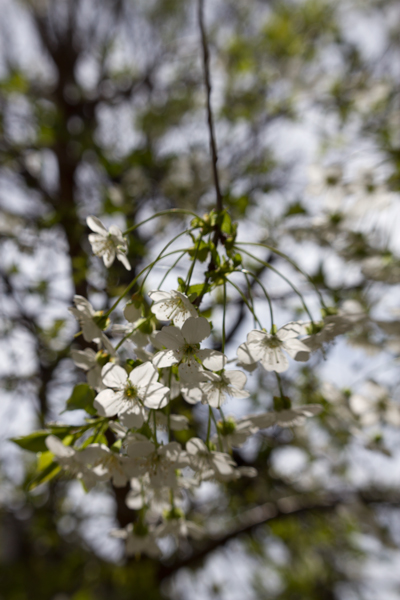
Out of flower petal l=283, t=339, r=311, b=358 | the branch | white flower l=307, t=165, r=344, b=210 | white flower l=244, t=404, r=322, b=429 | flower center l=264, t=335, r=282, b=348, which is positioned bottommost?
the branch

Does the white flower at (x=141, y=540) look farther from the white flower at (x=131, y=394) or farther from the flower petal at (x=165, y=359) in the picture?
the flower petal at (x=165, y=359)

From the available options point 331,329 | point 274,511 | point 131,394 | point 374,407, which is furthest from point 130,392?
point 274,511

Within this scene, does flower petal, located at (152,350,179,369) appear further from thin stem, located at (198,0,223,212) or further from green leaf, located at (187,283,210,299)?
thin stem, located at (198,0,223,212)

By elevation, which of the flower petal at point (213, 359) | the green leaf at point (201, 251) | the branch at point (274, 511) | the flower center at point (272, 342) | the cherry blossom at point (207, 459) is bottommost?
the branch at point (274, 511)

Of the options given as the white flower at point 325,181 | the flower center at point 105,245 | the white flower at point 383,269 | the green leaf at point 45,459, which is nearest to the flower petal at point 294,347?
the flower center at point 105,245

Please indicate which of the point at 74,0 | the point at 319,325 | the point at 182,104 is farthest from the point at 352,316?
the point at 74,0

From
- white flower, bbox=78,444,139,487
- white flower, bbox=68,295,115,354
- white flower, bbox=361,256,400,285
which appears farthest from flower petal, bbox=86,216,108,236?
white flower, bbox=361,256,400,285
